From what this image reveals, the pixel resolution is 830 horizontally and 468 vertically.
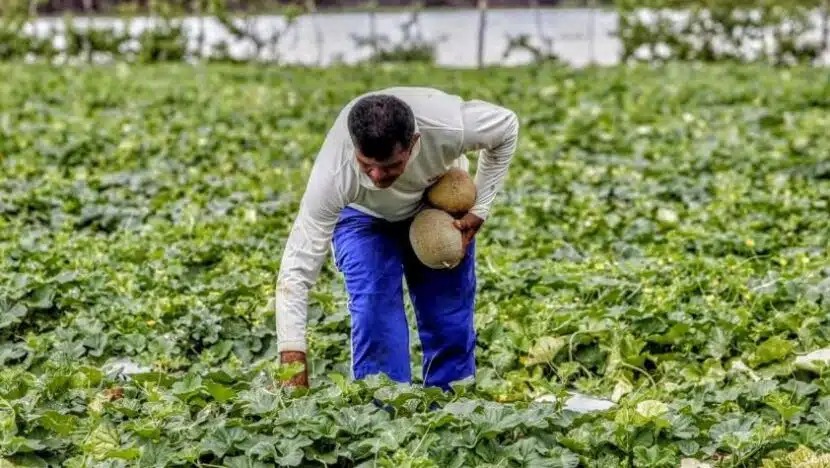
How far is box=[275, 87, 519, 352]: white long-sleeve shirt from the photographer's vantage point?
16.5ft

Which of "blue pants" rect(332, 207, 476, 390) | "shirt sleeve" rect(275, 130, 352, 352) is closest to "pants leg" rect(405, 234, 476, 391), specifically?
"blue pants" rect(332, 207, 476, 390)

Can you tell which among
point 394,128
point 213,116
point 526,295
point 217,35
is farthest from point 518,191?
point 217,35

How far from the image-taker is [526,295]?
7199mm

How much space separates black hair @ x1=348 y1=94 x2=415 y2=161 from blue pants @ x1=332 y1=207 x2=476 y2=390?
0.70 metres

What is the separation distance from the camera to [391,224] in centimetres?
557

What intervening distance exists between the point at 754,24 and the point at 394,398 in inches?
603

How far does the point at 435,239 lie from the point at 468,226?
0.19 meters

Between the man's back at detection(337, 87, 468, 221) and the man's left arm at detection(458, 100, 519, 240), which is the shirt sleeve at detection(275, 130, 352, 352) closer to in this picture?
the man's back at detection(337, 87, 468, 221)

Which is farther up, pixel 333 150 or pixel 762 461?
pixel 333 150

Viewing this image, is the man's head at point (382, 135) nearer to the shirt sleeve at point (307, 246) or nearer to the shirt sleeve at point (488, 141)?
the shirt sleeve at point (307, 246)

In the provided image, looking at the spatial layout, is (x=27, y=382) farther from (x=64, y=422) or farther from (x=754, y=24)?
(x=754, y=24)

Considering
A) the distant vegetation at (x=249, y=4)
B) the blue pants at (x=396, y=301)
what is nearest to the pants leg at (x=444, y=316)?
the blue pants at (x=396, y=301)

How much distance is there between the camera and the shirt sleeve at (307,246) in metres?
5.01

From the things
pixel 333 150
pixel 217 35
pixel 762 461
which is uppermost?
pixel 333 150
